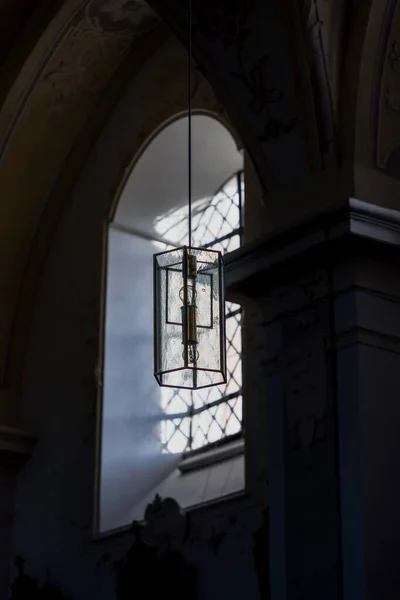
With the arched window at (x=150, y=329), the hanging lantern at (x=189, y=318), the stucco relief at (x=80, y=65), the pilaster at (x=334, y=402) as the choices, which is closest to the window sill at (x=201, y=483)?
the arched window at (x=150, y=329)

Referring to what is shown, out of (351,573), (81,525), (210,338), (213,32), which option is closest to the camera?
(210,338)

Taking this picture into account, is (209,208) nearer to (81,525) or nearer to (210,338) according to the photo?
(81,525)

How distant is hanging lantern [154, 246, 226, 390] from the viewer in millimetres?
5137

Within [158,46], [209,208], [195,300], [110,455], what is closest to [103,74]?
[158,46]

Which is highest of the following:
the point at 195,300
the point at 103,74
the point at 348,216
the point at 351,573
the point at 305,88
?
the point at 103,74

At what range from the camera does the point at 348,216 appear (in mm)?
5930

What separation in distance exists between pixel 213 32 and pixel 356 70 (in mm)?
902

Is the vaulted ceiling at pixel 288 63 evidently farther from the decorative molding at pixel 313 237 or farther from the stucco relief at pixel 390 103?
the decorative molding at pixel 313 237

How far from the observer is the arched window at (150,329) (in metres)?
8.72

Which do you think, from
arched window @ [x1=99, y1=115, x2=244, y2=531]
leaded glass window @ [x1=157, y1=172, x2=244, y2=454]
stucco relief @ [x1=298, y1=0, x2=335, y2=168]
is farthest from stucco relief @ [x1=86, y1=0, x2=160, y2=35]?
stucco relief @ [x1=298, y1=0, x2=335, y2=168]

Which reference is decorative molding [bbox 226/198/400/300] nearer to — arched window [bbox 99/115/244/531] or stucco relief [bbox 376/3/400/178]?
stucco relief [bbox 376/3/400/178]

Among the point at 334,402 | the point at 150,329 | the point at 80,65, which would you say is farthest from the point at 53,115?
the point at 334,402

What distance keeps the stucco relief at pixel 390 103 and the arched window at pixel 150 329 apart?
2.47 metres

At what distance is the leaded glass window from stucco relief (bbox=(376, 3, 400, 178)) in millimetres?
2308
